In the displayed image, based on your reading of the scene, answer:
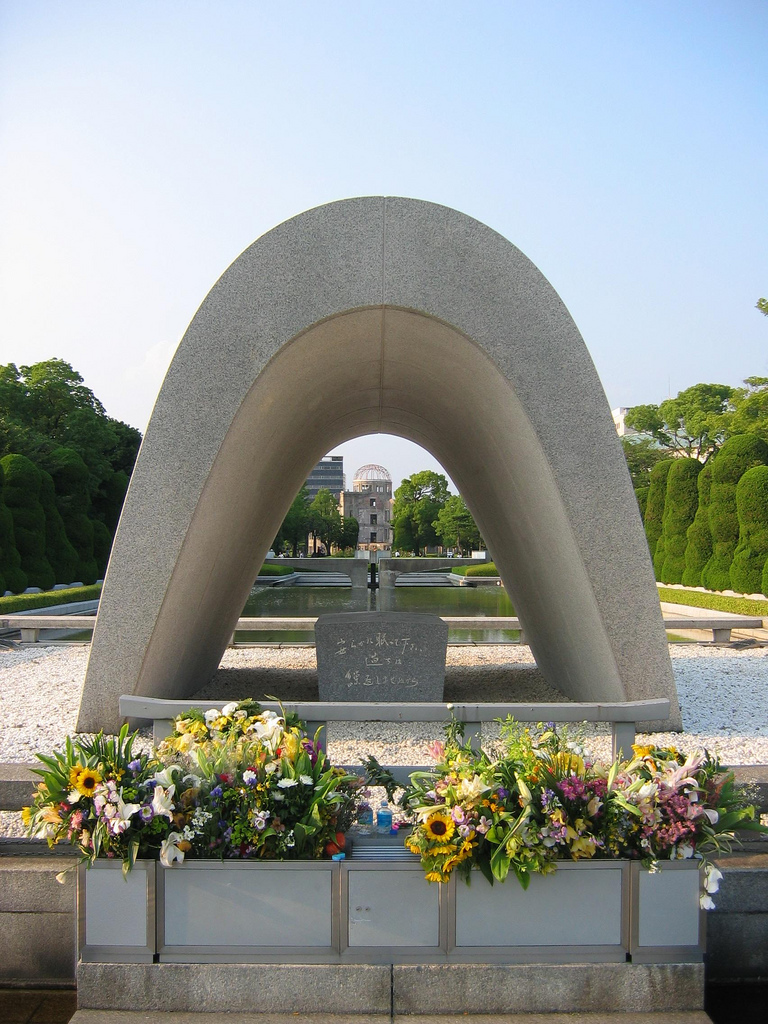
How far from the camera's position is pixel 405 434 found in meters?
11.0

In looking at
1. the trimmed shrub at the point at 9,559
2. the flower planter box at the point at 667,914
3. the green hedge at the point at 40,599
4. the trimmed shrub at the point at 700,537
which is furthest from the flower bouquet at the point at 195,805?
the trimmed shrub at the point at 700,537

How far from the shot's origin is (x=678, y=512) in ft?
88.5

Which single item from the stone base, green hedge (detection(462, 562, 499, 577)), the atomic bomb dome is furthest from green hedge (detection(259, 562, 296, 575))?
the atomic bomb dome

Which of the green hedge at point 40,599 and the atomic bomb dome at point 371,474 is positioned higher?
the atomic bomb dome at point 371,474

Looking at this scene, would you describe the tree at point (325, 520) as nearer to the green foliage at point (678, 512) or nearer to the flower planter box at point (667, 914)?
the green foliage at point (678, 512)

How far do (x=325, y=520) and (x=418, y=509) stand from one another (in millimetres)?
7482

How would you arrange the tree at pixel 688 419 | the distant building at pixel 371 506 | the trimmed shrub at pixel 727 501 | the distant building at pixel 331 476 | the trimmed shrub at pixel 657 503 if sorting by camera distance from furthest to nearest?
1. the distant building at pixel 331 476
2. the distant building at pixel 371 506
3. the tree at pixel 688 419
4. the trimmed shrub at pixel 657 503
5. the trimmed shrub at pixel 727 501

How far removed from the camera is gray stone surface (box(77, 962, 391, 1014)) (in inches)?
125

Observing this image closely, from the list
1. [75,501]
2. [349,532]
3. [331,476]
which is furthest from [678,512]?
[331,476]

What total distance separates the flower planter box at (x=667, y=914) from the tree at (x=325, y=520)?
52480 millimetres

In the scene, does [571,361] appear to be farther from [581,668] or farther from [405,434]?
[405,434]

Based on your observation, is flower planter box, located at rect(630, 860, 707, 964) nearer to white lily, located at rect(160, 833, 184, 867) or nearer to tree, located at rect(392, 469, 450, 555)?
white lily, located at rect(160, 833, 184, 867)

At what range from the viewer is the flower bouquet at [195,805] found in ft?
10.3

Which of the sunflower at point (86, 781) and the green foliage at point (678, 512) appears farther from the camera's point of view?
the green foliage at point (678, 512)
